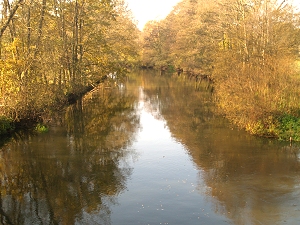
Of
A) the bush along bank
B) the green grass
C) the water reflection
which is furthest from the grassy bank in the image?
the bush along bank

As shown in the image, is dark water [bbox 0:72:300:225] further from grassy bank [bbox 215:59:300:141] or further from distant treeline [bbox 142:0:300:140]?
distant treeline [bbox 142:0:300:140]

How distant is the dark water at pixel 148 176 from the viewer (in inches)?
340

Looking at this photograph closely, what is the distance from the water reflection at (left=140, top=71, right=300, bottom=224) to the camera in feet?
28.7

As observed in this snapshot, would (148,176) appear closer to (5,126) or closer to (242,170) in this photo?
(242,170)

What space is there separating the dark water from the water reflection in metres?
0.03

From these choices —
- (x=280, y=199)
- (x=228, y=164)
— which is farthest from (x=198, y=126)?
(x=280, y=199)

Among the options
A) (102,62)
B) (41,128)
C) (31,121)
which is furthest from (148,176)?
(102,62)

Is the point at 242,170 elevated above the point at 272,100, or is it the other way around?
the point at 272,100

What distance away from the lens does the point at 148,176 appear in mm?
11461

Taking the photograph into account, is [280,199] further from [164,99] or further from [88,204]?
[164,99]

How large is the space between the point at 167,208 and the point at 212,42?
33.1 metres

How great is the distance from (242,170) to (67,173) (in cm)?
647

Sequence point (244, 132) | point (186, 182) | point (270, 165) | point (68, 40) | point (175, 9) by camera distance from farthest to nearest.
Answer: point (175, 9) → point (68, 40) → point (244, 132) → point (270, 165) → point (186, 182)

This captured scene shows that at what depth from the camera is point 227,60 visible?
78.0ft
